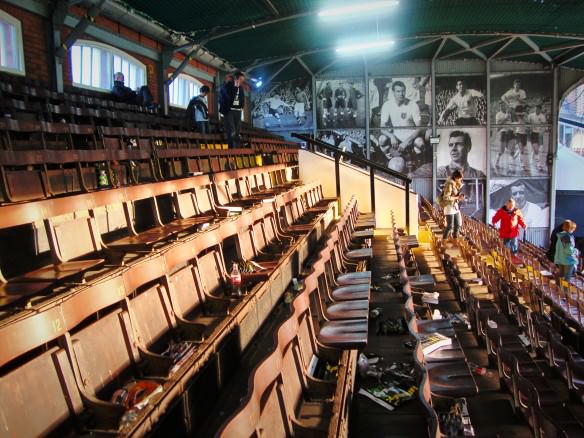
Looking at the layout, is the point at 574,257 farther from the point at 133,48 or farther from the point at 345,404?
the point at 133,48

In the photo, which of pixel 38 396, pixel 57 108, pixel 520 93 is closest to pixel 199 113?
pixel 57 108

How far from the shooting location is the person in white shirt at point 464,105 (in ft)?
27.9

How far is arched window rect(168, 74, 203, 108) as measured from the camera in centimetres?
621

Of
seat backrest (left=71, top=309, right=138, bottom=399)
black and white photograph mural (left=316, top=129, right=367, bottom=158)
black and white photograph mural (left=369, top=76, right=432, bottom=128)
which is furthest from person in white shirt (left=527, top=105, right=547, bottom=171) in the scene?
seat backrest (left=71, top=309, right=138, bottom=399)

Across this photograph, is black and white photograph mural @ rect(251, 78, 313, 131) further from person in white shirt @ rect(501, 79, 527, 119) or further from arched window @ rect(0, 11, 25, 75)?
arched window @ rect(0, 11, 25, 75)

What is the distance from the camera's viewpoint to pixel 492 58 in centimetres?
830

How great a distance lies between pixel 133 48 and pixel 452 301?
3961mm

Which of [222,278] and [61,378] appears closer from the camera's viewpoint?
[61,378]

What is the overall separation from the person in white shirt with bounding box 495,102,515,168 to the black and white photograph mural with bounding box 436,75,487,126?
26 cm

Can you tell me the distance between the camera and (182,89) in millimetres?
6516

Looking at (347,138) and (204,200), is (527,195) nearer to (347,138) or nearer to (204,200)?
(347,138)

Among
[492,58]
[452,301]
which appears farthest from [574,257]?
[492,58]

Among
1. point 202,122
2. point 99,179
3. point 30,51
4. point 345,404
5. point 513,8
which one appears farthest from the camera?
point 513,8

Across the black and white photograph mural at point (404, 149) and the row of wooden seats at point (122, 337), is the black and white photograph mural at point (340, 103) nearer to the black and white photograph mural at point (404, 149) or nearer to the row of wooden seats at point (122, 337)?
the black and white photograph mural at point (404, 149)
